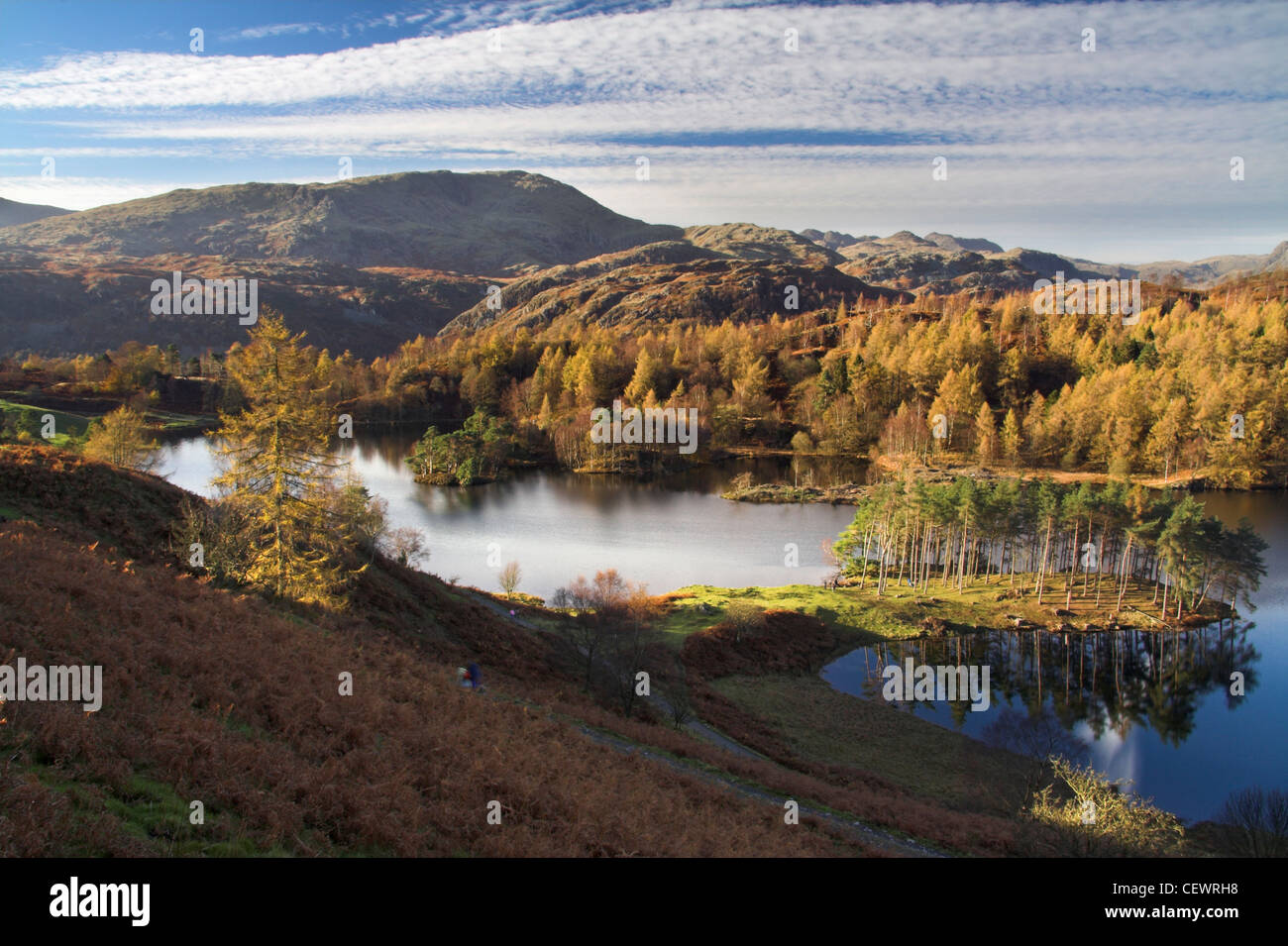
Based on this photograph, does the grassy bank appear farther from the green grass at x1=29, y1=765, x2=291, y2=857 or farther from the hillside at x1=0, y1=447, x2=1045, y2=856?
the green grass at x1=29, y1=765, x2=291, y2=857

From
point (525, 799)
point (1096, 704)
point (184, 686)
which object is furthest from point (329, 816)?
point (1096, 704)

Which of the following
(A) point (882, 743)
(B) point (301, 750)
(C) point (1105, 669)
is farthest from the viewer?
(C) point (1105, 669)

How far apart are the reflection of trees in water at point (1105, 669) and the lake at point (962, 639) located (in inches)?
3.8

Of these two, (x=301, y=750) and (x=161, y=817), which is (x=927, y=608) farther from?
(x=161, y=817)

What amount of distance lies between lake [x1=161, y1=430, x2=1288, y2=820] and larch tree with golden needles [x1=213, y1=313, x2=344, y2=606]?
21.2 metres

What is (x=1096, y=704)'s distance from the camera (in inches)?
1210

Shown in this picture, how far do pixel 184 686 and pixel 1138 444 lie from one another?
311 feet

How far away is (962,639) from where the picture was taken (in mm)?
37656

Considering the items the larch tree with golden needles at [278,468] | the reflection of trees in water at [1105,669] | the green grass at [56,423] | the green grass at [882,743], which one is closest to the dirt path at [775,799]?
the green grass at [882,743]

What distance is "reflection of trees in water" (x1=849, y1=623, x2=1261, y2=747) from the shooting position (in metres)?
30.0

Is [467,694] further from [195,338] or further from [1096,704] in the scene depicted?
[195,338]

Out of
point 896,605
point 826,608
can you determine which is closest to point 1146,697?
point 896,605

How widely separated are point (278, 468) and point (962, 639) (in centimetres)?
3336

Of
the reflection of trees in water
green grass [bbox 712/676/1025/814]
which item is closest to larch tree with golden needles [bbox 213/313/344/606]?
green grass [bbox 712/676/1025/814]
